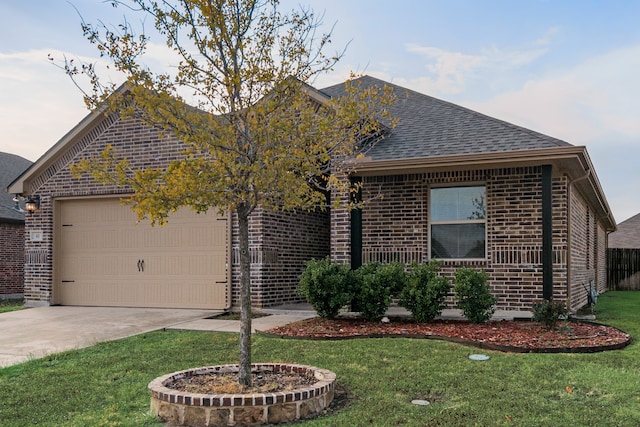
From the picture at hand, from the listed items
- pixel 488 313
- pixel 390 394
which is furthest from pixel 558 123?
pixel 390 394

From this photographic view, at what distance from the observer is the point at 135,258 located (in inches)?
527

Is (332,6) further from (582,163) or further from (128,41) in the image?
(582,163)

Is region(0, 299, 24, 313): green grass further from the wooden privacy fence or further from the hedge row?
the wooden privacy fence

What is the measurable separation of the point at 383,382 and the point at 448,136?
22.2 ft

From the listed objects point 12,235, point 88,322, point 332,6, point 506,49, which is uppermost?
point 506,49

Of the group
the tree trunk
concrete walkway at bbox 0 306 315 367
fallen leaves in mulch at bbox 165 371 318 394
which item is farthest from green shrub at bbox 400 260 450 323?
the tree trunk

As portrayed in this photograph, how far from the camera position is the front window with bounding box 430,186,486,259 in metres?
11.5

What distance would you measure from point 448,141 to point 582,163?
2410 millimetres

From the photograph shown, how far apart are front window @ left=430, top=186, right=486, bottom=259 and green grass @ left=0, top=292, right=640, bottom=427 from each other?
3.98 m

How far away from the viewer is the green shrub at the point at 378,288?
9969 millimetres

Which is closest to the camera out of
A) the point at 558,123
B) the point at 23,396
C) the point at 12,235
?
the point at 23,396

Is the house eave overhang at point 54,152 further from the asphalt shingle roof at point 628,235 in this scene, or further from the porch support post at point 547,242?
the asphalt shingle roof at point 628,235

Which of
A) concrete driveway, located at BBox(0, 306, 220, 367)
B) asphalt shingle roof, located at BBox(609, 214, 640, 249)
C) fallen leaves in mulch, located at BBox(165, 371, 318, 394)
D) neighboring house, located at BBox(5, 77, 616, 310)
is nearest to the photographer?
fallen leaves in mulch, located at BBox(165, 371, 318, 394)

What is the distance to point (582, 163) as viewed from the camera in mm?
10398
